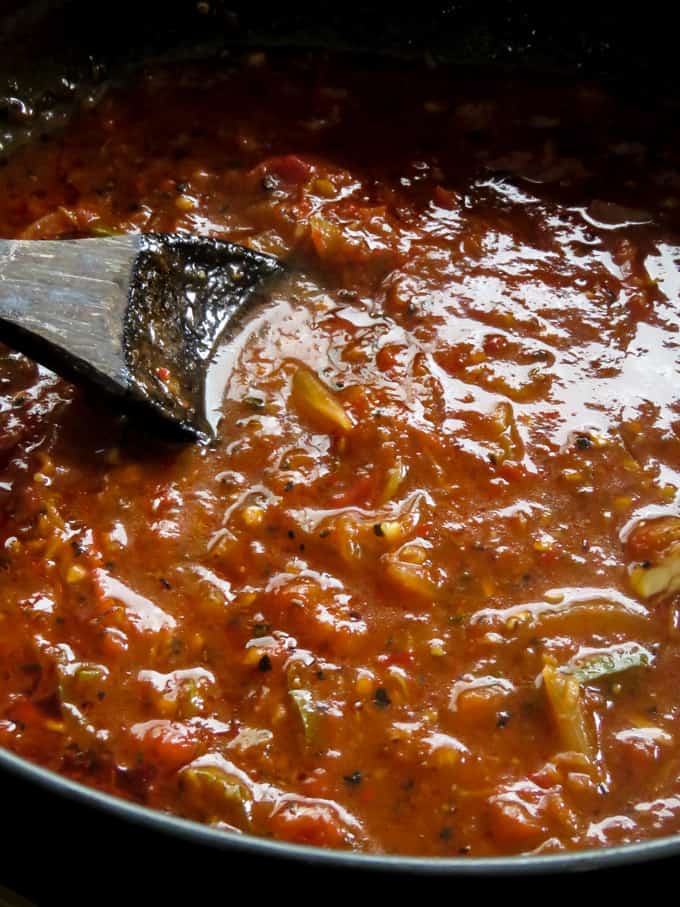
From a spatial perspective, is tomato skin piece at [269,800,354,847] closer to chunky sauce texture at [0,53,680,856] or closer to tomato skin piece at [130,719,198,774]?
chunky sauce texture at [0,53,680,856]

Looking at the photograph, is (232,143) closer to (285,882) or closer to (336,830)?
(336,830)

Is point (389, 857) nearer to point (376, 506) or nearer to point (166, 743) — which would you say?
point (166, 743)

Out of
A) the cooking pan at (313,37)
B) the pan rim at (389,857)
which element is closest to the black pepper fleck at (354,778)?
the pan rim at (389,857)

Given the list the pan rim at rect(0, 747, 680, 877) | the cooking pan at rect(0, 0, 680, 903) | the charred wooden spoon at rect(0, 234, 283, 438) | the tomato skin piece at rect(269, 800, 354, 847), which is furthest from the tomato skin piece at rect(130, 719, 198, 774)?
the cooking pan at rect(0, 0, 680, 903)

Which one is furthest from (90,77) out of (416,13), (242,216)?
(416,13)

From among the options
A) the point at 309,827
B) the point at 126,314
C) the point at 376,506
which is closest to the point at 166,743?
the point at 309,827
